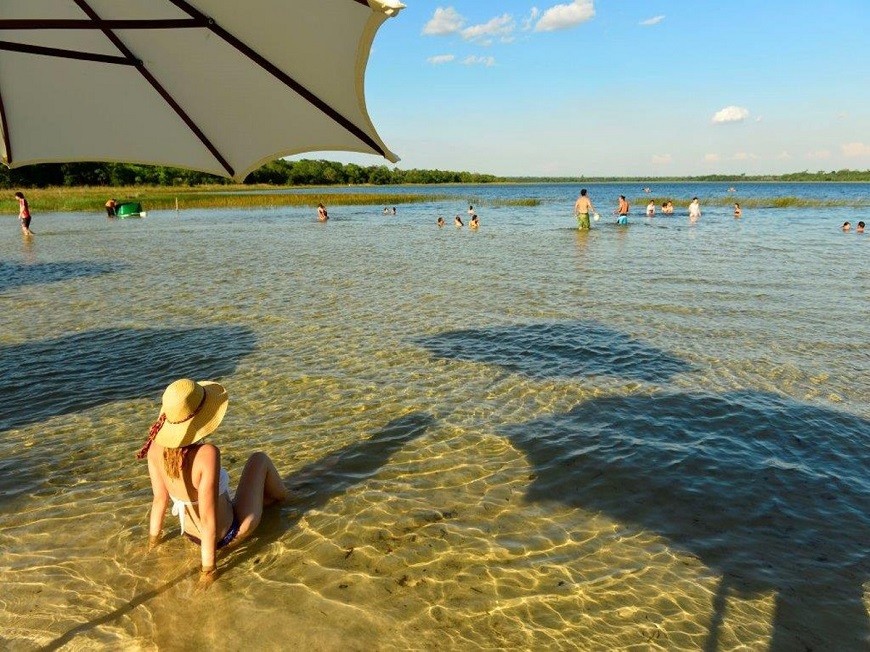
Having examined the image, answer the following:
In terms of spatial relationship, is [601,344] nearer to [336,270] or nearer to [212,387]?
[212,387]

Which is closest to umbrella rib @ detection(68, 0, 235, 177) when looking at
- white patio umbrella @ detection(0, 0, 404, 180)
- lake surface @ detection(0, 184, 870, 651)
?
white patio umbrella @ detection(0, 0, 404, 180)

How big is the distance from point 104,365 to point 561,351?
817 centimetres

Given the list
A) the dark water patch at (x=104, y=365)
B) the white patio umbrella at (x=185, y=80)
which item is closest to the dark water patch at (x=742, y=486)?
the white patio umbrella at (x=185, y=80)

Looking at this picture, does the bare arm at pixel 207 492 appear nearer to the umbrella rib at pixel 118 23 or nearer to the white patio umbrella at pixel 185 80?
the white patio umbrella at pixel 185 80

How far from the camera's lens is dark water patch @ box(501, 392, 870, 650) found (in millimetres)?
4445

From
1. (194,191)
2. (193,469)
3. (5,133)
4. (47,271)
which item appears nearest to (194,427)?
(193,469)

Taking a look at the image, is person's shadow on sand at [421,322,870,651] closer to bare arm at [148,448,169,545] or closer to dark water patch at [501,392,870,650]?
dark water patch at [501,392,870,650]

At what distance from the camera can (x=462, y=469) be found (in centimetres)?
634

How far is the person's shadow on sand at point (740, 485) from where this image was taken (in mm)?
4434

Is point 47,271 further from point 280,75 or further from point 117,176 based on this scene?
point 117,176

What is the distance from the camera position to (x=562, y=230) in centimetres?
3409

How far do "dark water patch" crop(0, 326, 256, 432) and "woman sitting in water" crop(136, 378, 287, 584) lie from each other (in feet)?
13.8

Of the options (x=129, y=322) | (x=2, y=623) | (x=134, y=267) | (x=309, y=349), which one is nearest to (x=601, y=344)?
(x=309, y=349)

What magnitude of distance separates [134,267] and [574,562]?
64.8 ft
